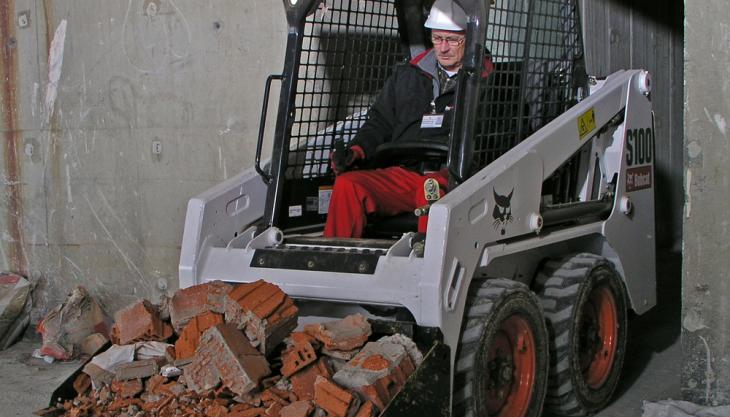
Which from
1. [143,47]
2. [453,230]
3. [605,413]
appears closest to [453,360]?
[453,230]

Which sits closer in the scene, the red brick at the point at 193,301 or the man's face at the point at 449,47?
the red brick at the point at 193,301

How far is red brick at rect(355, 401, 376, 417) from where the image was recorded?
3.59 m

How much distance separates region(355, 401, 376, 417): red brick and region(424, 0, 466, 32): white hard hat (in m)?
2.13

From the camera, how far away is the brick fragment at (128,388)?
4023 millimetres

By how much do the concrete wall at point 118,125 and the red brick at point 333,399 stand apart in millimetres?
3160

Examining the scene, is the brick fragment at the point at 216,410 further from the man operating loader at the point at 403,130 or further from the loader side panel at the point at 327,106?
the loader side panel at the point at 327,106

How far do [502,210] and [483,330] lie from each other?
1.95 feet

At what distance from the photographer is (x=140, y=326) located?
14.2ft

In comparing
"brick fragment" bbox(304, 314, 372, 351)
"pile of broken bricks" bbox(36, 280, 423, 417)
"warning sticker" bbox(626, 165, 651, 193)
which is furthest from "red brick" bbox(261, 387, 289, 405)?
"warning sticker" bbox(626, 165, 651, 193)

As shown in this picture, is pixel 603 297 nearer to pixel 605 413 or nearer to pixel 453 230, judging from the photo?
pixel 605 413

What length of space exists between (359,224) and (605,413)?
1.67m

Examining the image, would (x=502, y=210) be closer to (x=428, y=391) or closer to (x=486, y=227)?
(x=486, y=227)

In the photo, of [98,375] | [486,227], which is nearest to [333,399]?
[486,227]

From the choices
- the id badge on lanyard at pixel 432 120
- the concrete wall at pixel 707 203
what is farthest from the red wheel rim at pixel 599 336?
the id badge on lanyard at pixel 432 120
